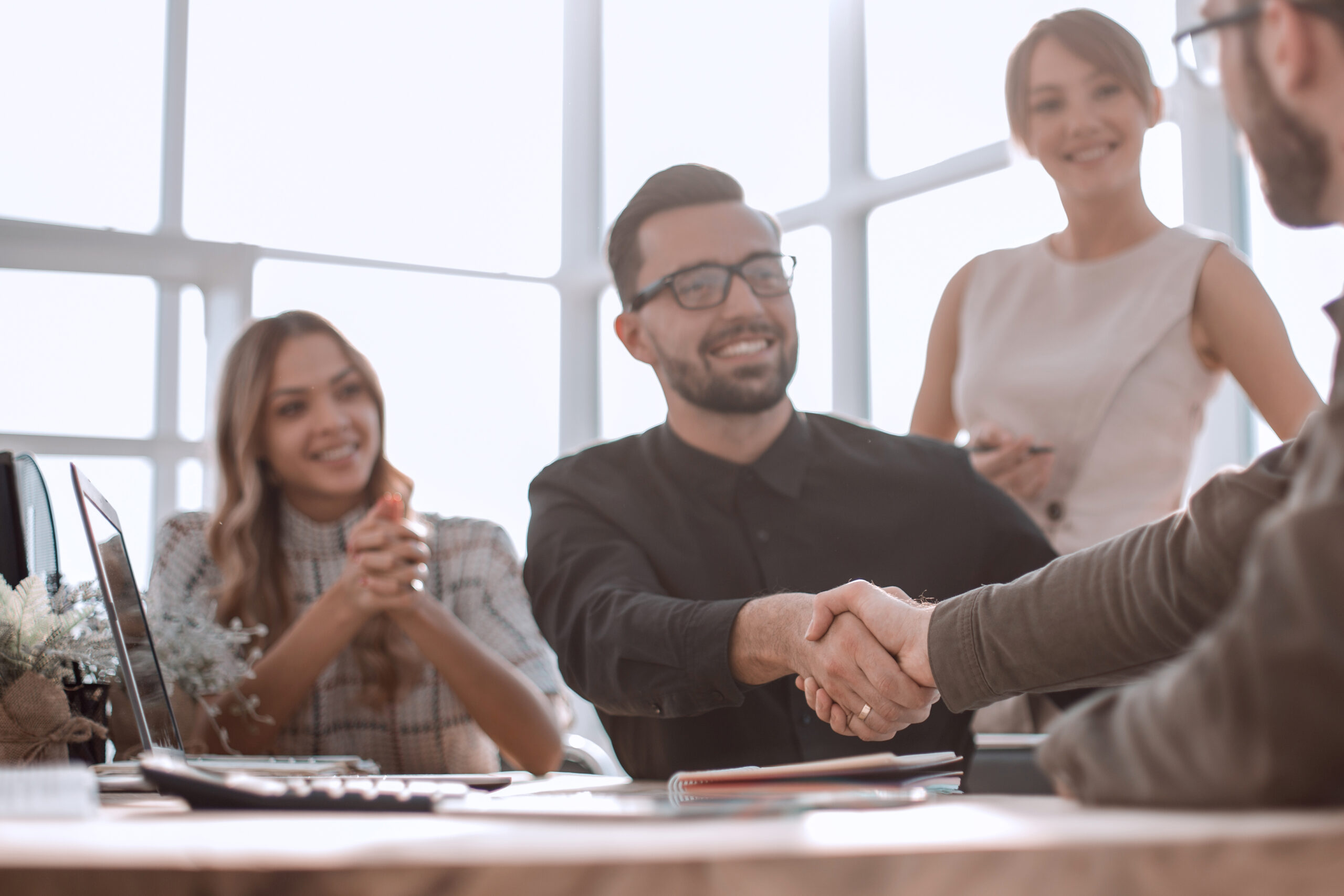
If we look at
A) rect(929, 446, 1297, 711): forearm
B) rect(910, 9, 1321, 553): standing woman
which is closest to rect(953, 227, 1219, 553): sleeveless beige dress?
rect(910, 9, 1321, 553): standing woman

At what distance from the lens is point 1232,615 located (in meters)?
0.38

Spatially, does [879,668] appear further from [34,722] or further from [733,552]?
[34,722]

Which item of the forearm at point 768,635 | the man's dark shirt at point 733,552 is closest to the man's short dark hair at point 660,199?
the man's dark shirt at point 733,552

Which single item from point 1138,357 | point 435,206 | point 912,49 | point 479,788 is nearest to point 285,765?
point 479,788

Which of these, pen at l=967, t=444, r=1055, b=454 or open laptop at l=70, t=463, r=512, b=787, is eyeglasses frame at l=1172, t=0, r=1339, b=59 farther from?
pen at l=967, t=444, r=1055, b=454

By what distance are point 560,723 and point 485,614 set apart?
244 millimetres

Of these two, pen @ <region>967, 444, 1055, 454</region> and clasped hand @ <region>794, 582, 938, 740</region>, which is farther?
pen @ <region>967, 444, 1055, 454</region>

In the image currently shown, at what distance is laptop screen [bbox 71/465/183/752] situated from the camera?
0.96m

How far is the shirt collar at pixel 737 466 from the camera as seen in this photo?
156 cm

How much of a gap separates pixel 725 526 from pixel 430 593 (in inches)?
30.7

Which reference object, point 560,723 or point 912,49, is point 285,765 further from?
point 912,49

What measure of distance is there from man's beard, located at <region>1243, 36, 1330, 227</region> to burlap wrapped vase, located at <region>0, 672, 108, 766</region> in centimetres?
102

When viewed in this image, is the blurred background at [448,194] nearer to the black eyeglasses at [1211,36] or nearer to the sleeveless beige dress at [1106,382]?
the sleeveless beige dress at [1106,382]

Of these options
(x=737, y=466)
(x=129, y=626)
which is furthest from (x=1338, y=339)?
(x=737, y=466)
